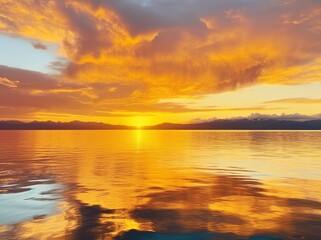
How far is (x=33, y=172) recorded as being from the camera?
33.3 meters

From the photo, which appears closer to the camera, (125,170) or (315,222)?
(315,222)

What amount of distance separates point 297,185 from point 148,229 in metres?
16.2

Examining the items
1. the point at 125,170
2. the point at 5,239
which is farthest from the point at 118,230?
the point at 125,170

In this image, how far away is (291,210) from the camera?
18109mm

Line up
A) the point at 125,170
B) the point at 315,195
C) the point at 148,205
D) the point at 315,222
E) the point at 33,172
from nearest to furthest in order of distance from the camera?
the point at 315,222 → the point at 148,205 → the point at 315,195 → the point at 33,172 → the point at 125,170

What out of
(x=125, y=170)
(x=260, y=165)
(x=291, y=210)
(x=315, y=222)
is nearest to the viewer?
(x=315, y=222)

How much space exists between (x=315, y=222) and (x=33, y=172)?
1044 inches

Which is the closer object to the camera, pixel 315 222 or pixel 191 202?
pixel 315 222

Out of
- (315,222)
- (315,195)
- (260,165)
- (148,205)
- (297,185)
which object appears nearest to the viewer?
(315,222)

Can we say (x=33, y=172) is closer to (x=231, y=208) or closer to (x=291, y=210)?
(x=231, y=208)

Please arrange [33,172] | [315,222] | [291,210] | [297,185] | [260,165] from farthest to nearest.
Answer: [260,165], [33,172], [297,185], [291,210], [315,222]

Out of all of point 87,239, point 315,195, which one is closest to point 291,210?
point 315,195

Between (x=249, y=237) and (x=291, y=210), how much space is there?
18.8 ft

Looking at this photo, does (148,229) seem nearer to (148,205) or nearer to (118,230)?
(118,230)
